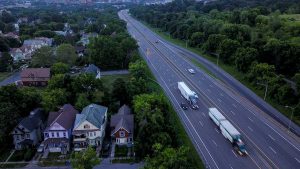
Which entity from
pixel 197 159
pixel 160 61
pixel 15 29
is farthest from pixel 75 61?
pixel 15 29

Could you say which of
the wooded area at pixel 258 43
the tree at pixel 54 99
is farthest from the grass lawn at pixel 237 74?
the tree at pixel 54 99

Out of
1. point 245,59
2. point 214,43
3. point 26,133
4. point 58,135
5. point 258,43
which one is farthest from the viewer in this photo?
point 214,43

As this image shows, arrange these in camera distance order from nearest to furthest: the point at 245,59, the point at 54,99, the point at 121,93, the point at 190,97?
the point at 54,99 < the point at 121,93 < the point at 190,97 < the point at 245,59

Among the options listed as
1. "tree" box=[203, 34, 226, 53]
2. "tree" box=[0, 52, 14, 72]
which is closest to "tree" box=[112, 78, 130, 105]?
"tree" box=[203, 34, 226, 53]

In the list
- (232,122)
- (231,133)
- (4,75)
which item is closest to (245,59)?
(232,122)

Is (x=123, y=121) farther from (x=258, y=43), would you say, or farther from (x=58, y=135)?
(x=258, y=43)
